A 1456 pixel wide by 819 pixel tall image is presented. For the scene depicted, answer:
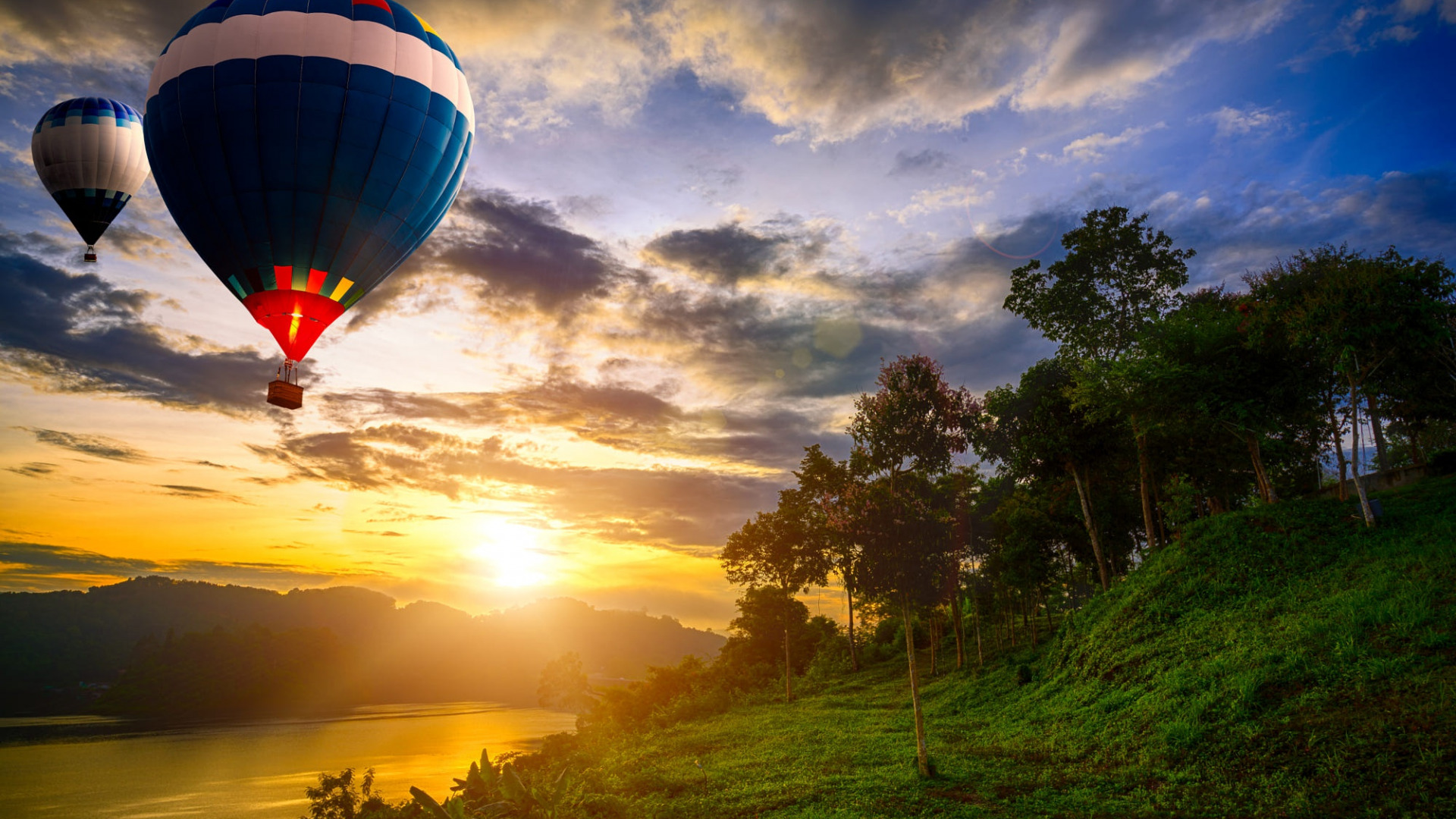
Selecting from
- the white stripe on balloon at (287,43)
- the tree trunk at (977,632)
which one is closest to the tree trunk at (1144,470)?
the tree trunk at (977,632)

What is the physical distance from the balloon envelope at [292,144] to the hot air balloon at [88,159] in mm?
21155

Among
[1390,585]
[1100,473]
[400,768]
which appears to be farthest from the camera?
[400,768]

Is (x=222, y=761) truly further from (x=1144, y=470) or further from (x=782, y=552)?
(x=1144, y=470)

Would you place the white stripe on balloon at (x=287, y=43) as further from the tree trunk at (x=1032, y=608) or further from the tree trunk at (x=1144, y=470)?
the tree trunk at (x=1032, y=608)

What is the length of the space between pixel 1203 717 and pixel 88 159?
57785mm

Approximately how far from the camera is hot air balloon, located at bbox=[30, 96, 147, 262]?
36.0 metres

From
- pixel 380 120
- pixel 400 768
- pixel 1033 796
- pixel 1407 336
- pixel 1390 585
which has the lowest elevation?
pixel 400 768

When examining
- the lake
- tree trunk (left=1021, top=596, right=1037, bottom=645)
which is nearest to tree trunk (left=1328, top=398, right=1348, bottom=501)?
tree trunk (left=1021, top=596, right=1037, bottom=645)

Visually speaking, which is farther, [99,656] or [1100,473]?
[99,656]

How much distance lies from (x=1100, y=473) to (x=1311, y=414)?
9330mm

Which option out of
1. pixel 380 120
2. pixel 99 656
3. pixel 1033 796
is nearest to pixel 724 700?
pixel 1033 796

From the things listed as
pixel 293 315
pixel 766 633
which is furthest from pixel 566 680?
pixel 293 315

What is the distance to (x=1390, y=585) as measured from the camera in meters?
15.0

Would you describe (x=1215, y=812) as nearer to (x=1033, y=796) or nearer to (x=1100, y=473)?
(x=1033, y=796)
